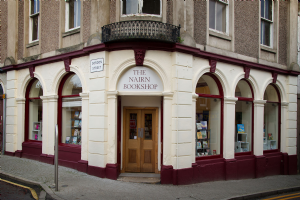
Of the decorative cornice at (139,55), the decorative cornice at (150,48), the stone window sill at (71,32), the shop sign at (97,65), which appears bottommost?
the shop sign at (97,65)

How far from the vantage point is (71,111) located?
34.1 ft

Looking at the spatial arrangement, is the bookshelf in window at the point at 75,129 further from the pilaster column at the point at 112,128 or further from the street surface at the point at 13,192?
the street surface at the point at 13,192

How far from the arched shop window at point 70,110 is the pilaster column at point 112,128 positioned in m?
2.01

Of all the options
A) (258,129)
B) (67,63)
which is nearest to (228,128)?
(258,129)

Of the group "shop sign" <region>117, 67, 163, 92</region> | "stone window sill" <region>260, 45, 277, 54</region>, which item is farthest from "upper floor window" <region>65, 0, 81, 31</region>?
"stone window sill" <region>260, 45, 277, 54</region>

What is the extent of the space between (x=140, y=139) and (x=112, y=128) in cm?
133

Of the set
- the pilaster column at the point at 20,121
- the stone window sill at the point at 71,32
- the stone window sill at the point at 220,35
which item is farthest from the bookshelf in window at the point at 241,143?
the pilaster column at the point at 20,121

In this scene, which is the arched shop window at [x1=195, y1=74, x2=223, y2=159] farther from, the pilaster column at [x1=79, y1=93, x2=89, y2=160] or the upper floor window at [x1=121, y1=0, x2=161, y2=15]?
the pilaster column at [x1=79, y1=93, x2=89, y2=160]

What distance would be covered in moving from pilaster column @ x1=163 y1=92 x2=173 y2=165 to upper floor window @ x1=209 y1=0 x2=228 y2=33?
3.55 metres

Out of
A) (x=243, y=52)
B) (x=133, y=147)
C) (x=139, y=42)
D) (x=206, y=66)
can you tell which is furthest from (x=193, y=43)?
(x=133, y=147)

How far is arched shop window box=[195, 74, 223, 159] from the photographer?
952 cm

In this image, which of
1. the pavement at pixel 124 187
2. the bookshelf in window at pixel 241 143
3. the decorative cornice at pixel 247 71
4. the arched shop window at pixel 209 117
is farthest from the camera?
the bookshelf in window at pixel 241 143

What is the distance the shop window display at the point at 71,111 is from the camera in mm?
10086

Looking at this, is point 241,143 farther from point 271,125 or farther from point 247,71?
point 247,71
